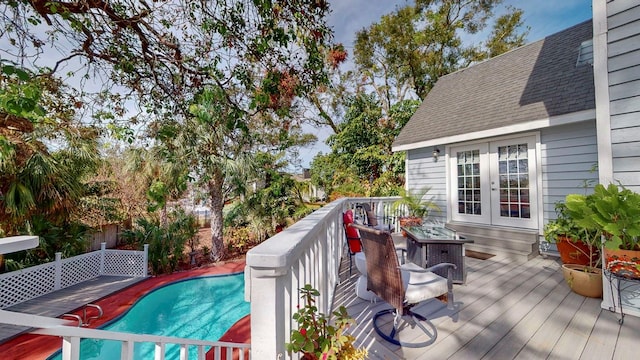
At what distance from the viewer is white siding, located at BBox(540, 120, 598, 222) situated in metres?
4.37

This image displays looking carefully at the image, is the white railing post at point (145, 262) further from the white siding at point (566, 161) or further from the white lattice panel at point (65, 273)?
the white siding at point (566, 161)

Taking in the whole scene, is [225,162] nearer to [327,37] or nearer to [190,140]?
[190,140]

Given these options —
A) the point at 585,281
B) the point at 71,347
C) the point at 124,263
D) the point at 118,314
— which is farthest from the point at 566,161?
the point at 124,263

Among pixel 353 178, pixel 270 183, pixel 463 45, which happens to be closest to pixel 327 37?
pixel 270 183

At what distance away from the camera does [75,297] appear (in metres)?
5.66

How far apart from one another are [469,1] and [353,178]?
32.6ft

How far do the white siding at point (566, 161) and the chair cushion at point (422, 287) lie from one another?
381cm

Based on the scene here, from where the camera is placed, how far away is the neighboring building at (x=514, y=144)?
455 cm

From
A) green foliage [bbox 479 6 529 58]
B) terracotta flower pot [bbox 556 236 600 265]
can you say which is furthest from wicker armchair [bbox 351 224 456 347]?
green foliage [bbox 479 6 529 58]

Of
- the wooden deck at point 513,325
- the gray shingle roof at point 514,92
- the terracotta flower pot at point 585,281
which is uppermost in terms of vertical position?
the gray shingle roof at point 514,92

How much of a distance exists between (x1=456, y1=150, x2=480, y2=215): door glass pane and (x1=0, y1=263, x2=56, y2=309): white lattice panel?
31.0 ft

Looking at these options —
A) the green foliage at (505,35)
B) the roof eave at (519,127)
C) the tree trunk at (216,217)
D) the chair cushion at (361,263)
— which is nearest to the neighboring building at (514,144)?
the roof eave at (519,127)

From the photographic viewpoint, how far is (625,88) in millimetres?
2848

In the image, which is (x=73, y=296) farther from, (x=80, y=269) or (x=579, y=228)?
(x=579, y=228)
